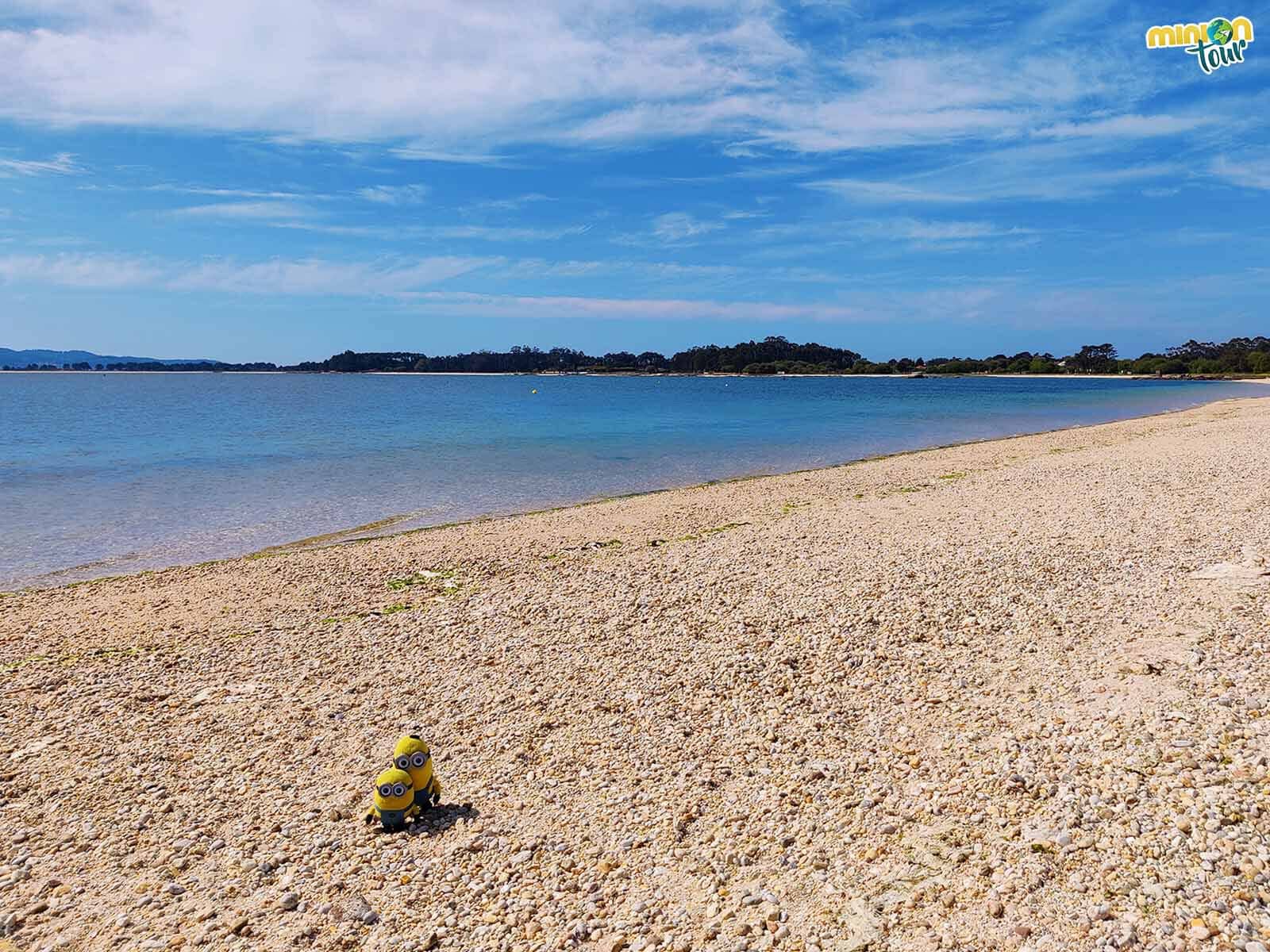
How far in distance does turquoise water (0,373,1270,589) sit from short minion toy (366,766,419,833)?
11.4m

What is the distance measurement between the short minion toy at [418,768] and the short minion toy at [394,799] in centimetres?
5

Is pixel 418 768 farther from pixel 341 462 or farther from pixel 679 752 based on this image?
pixel 341 462

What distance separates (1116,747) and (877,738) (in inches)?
60.0

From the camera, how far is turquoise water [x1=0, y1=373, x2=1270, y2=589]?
55.2ft

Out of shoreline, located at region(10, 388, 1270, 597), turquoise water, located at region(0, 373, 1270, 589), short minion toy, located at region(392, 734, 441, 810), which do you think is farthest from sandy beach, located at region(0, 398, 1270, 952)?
turquoise water, located at region(0, 373, 1270, 589)

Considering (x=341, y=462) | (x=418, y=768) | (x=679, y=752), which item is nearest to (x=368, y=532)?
(x=418, y=768)

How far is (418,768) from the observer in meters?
5.14

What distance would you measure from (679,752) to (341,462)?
2598 centimetres

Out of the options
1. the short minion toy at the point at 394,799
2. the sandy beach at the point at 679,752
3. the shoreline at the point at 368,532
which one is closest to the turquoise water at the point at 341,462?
→ the shoreline at the point at 368,532

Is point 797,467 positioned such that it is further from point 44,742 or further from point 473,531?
point 44,742

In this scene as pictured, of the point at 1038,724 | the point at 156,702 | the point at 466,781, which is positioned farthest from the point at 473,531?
the point at 1038,724

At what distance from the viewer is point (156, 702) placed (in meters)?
7.26

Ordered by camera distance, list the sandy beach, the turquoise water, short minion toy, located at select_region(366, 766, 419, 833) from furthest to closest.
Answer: the turquoise water
short minion toy, located at select_region(366, 766, 419, 833)
the sandy beach

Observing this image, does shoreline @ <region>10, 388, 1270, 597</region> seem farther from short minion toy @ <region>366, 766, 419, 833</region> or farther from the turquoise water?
short minion toy @ <region>366, 766, 419, 833</region>
